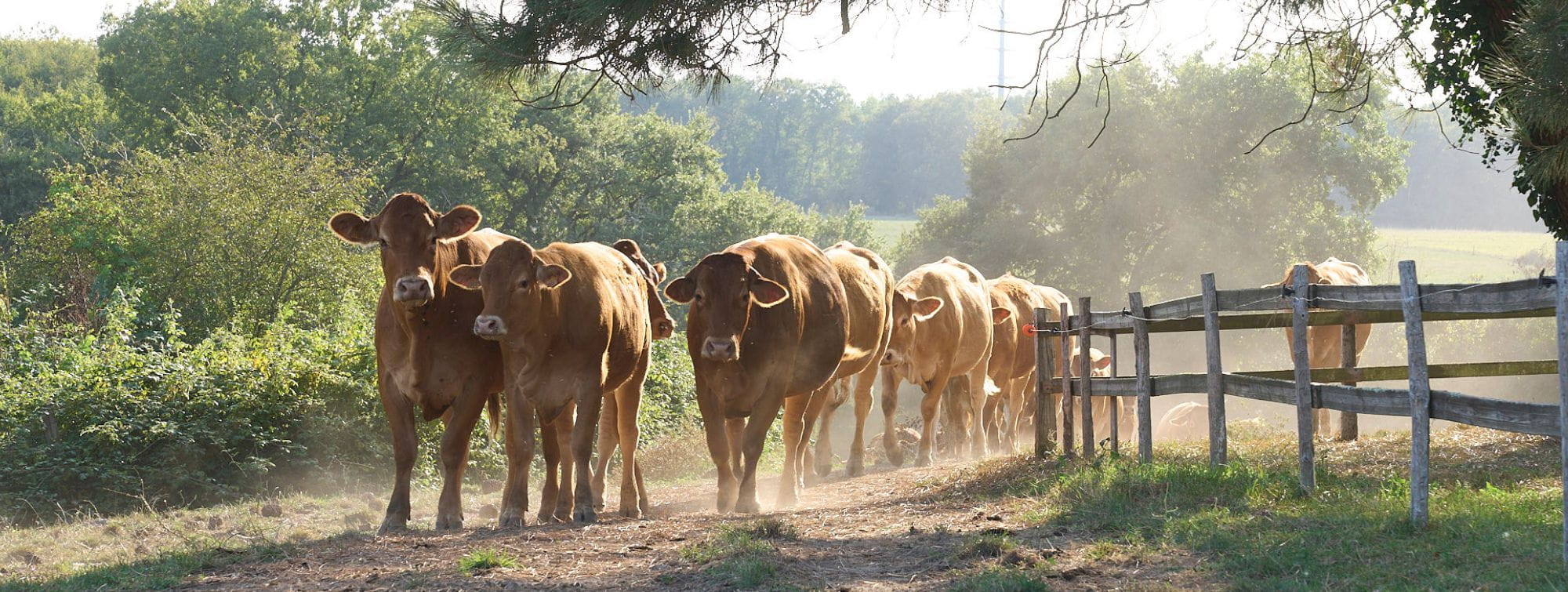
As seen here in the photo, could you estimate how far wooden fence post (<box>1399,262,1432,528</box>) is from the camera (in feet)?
20.4

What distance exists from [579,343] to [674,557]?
7.09 feet

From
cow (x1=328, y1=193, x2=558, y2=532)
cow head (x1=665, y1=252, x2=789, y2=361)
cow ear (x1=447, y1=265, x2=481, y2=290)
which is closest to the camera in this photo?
cow (x1=328, y1=193, x2=558, y2=532)

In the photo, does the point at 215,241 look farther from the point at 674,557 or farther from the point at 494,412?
the point at 674,557

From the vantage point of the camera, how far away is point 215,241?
65.4 ft

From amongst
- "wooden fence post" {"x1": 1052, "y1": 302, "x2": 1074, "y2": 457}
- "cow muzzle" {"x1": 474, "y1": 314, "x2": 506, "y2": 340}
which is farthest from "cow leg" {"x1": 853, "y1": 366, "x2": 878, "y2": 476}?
"cow muzzle" {"x1": 474, "y1": 314, "x2": 506, "y2": 340}

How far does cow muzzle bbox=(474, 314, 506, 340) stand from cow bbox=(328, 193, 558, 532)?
56cm

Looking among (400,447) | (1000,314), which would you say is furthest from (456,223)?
(1000,314)

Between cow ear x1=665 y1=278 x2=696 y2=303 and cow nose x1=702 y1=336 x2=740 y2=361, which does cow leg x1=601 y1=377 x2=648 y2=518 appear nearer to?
cow ear x1=665 y1=278 x2=696 y2=303

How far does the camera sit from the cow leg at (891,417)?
1403 cm

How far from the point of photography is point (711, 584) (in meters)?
5.82

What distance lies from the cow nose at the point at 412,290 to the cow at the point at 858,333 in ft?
12.4

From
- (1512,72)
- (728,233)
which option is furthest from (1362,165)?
(1512,72)

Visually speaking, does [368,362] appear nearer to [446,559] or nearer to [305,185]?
[446,559]

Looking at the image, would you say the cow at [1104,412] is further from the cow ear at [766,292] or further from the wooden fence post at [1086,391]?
the cow ear at [766,292]
